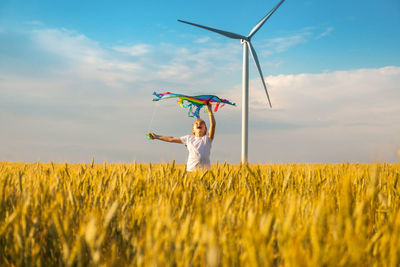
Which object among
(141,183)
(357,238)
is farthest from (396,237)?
(141,183)

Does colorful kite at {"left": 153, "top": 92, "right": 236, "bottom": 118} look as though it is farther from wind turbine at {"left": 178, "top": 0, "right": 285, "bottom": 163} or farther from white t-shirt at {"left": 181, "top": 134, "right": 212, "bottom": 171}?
wind turbine at {"left": 178, "top": 0, "right": 285, "bottom": 163}

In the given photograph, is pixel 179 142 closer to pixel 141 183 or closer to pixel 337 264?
pixel 141 183

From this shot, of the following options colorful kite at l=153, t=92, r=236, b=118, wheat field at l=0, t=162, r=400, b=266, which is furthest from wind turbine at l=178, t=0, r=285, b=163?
wheat field at l=0, t=162, r=400, b=266


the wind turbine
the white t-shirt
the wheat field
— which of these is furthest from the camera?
the wind turbine

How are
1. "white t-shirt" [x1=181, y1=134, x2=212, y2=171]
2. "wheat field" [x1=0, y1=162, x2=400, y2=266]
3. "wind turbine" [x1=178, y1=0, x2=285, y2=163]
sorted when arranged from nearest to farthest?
"wheat field" [x1=0, y1=162, x2=400, y2=266] → "white t-shirt" [x1=181, y1=134, x2=212, y2=171] → "wind turbine" [x1=178, y1=0, x2=285, y2=163]

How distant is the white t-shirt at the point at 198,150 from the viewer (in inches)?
316

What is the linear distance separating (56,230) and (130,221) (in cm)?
56

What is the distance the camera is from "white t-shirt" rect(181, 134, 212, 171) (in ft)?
26.3

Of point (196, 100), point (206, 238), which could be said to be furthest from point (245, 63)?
point (206, 238)

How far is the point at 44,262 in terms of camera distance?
2.00 m

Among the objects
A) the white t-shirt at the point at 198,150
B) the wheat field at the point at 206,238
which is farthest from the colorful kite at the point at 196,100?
the wheat field at the point at 206,238

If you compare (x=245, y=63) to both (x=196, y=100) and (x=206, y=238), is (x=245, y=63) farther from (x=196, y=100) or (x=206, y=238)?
(x=206, y=238)

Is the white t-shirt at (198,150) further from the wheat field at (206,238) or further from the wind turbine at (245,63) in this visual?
the wind turbine at (245,63)

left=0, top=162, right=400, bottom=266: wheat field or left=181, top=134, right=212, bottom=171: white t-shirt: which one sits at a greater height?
left=181, top=134, right=212, bottom=171: white t-shirt
